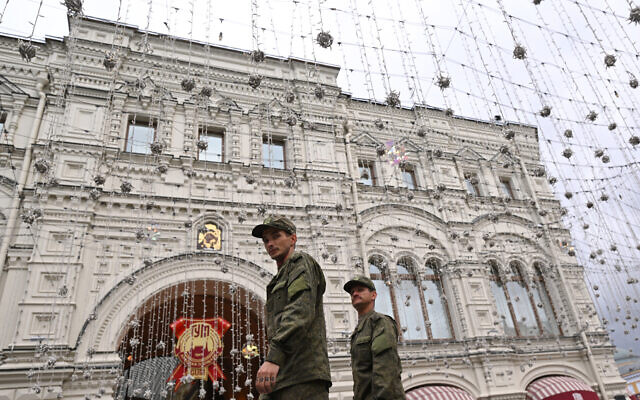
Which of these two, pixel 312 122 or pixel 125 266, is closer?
pixel 125 266

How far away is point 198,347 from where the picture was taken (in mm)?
9586

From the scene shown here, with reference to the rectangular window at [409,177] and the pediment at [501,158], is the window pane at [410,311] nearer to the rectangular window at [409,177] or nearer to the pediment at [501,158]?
the rectangular window at [409,177]

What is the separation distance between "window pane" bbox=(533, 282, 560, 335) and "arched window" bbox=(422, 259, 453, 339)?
129 inches

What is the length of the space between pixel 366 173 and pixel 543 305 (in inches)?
265

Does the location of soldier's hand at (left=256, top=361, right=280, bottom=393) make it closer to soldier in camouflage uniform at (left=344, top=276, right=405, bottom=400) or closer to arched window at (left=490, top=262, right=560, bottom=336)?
soldier in camouflage uniform at (left=344, top=276, right=405, bottom=400)

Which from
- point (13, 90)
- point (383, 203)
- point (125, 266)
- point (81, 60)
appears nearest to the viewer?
point (125, 266)

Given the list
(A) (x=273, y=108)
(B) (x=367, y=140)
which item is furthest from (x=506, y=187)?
(A) (x=273, y=108)

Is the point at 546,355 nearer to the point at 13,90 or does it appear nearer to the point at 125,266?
the point at 125,266

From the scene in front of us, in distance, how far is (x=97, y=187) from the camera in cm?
905

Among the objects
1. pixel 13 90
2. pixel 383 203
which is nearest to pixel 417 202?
pixel 383 203

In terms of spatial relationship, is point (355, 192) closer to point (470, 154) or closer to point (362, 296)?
point (470, 154)

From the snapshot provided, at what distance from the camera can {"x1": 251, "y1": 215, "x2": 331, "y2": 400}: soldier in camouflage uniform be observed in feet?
8.60

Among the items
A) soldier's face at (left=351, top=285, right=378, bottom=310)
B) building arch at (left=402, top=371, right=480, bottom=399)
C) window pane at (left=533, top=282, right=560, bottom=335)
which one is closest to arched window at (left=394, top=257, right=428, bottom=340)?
building arch at (left=402, top=371, right=480, bottom=399)

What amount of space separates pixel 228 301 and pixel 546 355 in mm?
8654
